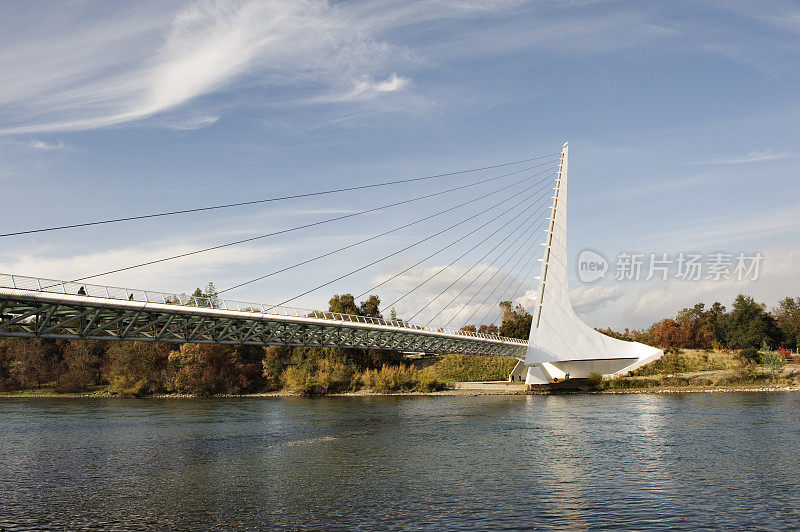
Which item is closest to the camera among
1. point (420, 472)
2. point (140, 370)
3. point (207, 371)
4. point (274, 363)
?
point (420, 472)

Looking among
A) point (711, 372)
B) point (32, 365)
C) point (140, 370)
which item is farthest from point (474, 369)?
point (32, 365)

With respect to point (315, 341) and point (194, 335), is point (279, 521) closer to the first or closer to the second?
point (194, 335)

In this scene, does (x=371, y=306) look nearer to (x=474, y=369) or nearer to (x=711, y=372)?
(x=474, y=369)

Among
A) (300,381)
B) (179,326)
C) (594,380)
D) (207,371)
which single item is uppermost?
(179,326)

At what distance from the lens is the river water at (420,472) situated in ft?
58.1

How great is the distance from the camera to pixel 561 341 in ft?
235

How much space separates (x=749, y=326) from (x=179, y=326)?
82717mm

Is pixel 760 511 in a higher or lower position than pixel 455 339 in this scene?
lower

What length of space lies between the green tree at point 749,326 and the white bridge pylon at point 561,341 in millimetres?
24414

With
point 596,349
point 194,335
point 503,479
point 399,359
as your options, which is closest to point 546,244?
point 596,349

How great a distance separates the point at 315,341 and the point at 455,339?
60.4 feet

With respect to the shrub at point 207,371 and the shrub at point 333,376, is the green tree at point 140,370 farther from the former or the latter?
the shrub at point 333,376

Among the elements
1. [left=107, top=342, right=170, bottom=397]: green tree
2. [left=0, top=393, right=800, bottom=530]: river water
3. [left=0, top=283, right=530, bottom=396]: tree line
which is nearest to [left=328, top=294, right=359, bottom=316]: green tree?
[left=0, top=283, right=530, bottom=396]: tree line

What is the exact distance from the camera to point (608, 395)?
64.2m
